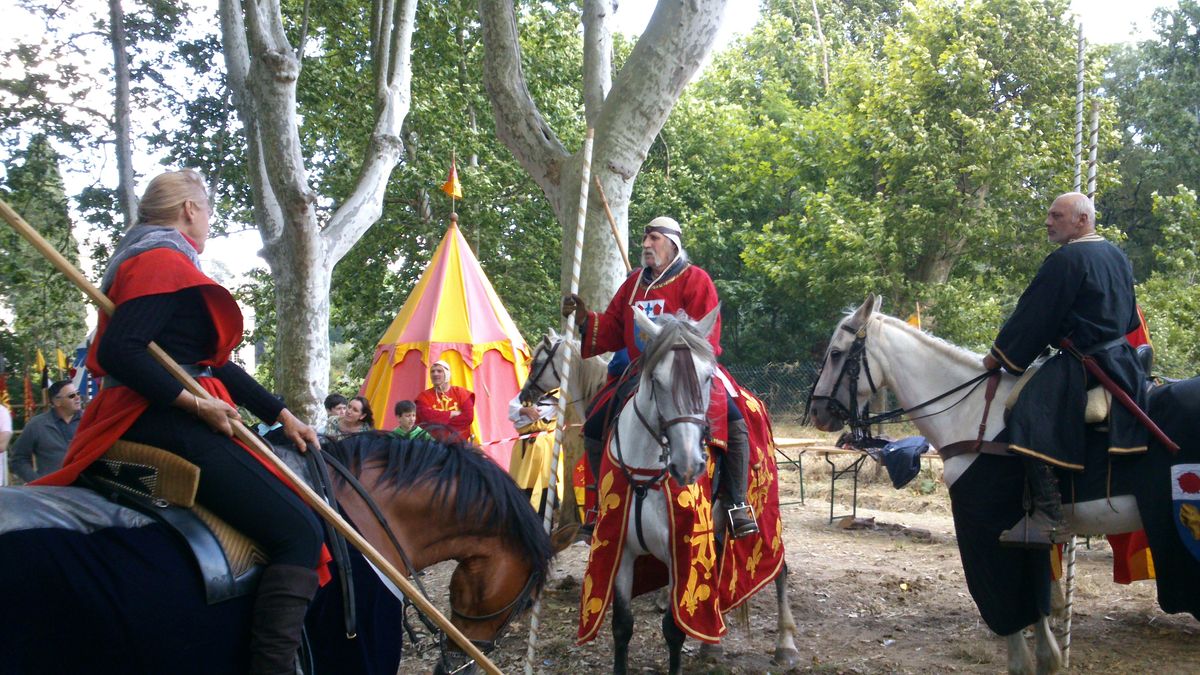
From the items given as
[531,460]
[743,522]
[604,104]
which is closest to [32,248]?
[531,460]

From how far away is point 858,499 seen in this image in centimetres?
1380

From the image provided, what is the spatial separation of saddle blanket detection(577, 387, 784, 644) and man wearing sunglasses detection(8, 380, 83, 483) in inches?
201

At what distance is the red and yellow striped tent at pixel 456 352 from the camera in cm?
1259

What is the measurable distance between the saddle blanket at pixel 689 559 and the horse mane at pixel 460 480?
50.2 inches

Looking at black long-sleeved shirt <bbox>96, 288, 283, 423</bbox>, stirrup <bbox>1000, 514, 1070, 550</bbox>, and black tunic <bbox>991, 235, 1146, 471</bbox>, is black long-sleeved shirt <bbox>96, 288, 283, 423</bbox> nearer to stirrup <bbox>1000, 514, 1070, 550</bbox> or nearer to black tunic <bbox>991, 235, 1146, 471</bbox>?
black tunic <bbox>991, 235, 1146, 471</bbox>

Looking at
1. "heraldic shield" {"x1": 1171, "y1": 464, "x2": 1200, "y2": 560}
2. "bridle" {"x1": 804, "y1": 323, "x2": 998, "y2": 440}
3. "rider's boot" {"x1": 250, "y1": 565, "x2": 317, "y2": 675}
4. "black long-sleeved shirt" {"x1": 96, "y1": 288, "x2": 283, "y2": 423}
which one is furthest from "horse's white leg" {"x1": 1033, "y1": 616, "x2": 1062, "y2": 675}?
"black long-sleeved shirt" {"x1": 96, "y1": 288, "x2": 283, "y2": 423}

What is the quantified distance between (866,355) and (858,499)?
8.93 metres

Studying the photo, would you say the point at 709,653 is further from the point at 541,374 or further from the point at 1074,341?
the point at 1074,341

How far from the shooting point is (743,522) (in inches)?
197

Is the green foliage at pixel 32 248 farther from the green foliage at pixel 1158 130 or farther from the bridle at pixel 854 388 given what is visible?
the green foliage at pixel 1158 130

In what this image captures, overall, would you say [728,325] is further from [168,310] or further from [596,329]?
[168,310]

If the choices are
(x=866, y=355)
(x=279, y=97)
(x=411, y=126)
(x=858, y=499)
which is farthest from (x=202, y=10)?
(x=866, y=355)

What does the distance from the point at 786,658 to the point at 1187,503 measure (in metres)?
2.44

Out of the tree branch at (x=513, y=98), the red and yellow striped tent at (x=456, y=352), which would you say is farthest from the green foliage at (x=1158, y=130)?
the tree branch at (x=513, y=98)
